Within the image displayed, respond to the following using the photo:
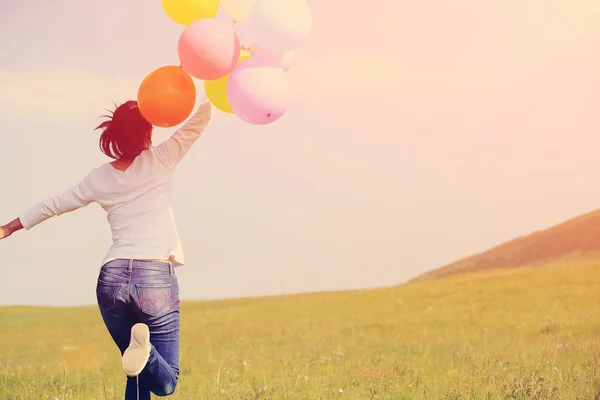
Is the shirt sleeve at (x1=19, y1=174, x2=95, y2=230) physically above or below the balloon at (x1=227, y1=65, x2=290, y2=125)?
below

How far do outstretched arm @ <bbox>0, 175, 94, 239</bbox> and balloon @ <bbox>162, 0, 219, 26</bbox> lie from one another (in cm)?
161

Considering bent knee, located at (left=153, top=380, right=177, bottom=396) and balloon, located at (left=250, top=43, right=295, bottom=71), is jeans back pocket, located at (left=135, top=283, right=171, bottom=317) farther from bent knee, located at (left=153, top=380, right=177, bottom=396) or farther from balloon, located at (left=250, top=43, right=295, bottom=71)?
balloon, located at (left=250, top=43, right=295, bottom=71)

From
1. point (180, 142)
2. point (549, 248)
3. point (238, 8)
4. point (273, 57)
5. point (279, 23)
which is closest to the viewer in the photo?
point (180, 142)

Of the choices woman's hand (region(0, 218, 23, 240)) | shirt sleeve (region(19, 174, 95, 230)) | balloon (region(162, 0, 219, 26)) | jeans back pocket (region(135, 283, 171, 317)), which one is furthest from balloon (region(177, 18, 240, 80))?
woman's hand (region(0, 218, 23, 240))

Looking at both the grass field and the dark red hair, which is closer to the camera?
the dark red hair

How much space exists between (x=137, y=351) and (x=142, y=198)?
108 centimetres

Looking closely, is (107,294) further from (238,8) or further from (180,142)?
(238,8)

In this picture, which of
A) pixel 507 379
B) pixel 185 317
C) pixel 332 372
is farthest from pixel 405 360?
pixel 185 317

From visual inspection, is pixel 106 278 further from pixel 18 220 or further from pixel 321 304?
pixel 321 304

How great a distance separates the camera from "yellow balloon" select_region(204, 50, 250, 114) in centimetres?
549

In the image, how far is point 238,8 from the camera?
5.53m

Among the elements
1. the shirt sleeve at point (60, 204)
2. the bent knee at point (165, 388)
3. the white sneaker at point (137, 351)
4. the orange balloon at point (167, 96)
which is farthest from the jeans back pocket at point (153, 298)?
the orange balloon at point (167, 96)

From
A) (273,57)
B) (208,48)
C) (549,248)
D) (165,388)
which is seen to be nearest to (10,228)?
(165,388)

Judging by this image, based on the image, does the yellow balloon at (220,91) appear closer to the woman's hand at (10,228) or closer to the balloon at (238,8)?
the balloon at (238,8)
